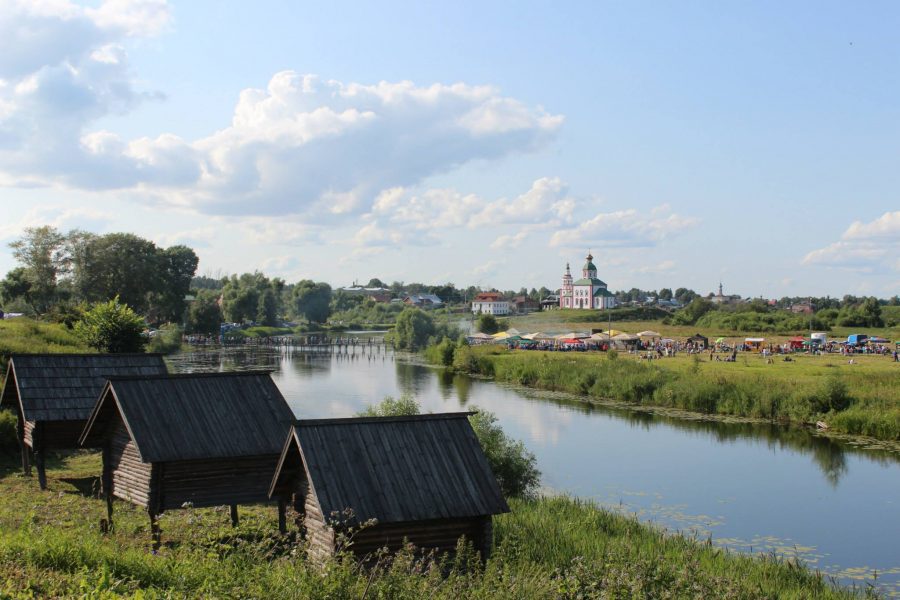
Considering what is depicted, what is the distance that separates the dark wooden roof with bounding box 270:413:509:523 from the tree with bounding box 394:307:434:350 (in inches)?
3114

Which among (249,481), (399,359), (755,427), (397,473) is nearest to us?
(397,473)

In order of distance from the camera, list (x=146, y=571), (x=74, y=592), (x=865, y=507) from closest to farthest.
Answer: (x=74, y=592) → (x=146, y=571) → (x=865, y=507)

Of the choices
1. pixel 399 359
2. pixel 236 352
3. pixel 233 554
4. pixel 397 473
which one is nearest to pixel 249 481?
pixel 397 473

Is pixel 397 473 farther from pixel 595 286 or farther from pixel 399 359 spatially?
pixel 595 286

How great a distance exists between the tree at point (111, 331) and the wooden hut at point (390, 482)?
30.4 meters

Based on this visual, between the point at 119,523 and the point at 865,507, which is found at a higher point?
the point at 119,523

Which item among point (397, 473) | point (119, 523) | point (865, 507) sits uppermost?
point (397, 473)

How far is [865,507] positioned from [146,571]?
902 inches

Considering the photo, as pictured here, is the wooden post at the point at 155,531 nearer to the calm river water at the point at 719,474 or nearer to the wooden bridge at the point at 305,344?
the calm river water at the point at 719,474

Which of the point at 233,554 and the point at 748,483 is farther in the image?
the point at 748,483

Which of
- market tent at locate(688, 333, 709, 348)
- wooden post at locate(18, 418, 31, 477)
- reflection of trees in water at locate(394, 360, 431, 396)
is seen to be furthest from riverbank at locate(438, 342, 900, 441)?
wooden post at locate(18, 418, 31, 477)

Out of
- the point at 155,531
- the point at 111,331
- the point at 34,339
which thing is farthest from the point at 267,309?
the point at 155,531

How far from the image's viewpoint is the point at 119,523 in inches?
653

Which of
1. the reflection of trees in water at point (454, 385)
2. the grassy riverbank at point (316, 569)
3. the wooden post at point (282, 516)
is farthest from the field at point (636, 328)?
the wooden post at point (282, 516)
